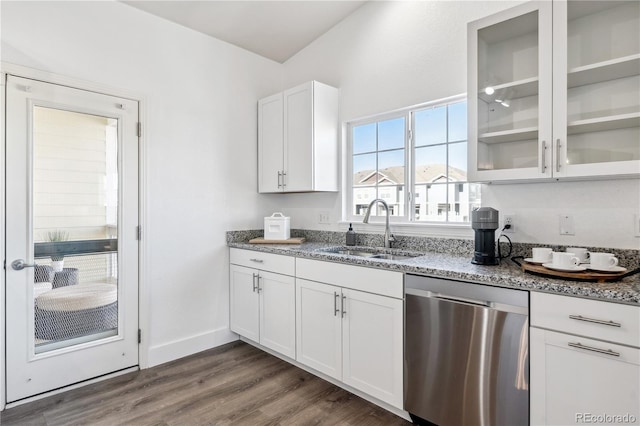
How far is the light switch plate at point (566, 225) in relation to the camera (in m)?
1.98

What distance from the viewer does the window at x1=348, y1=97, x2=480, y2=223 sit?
252cm

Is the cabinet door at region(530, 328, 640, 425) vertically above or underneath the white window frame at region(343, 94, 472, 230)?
underneath

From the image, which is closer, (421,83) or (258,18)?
(421,83)

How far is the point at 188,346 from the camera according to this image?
9.85ft

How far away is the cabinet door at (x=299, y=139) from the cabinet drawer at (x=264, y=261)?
658 mm

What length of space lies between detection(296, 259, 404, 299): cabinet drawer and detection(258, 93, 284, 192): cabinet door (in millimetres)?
1021

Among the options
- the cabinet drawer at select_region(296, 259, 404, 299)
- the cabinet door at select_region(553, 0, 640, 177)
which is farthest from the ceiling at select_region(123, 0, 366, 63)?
the cabinet drawer at select_region(296, 259, 404, 299)

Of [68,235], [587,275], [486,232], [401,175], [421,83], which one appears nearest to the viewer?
[587,275]

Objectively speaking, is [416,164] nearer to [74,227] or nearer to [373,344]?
[373,344]

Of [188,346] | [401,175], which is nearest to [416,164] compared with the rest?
[401,175]

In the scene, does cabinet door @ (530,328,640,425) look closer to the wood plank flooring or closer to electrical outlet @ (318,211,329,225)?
the wood plank flooring

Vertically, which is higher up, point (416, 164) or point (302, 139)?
point (302, 139)

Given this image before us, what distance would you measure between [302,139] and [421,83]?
1.05 metres

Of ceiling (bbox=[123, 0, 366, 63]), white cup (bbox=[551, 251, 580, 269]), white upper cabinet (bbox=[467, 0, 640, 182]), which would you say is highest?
ceiling (bbox=[123, 0, 366, 63])
